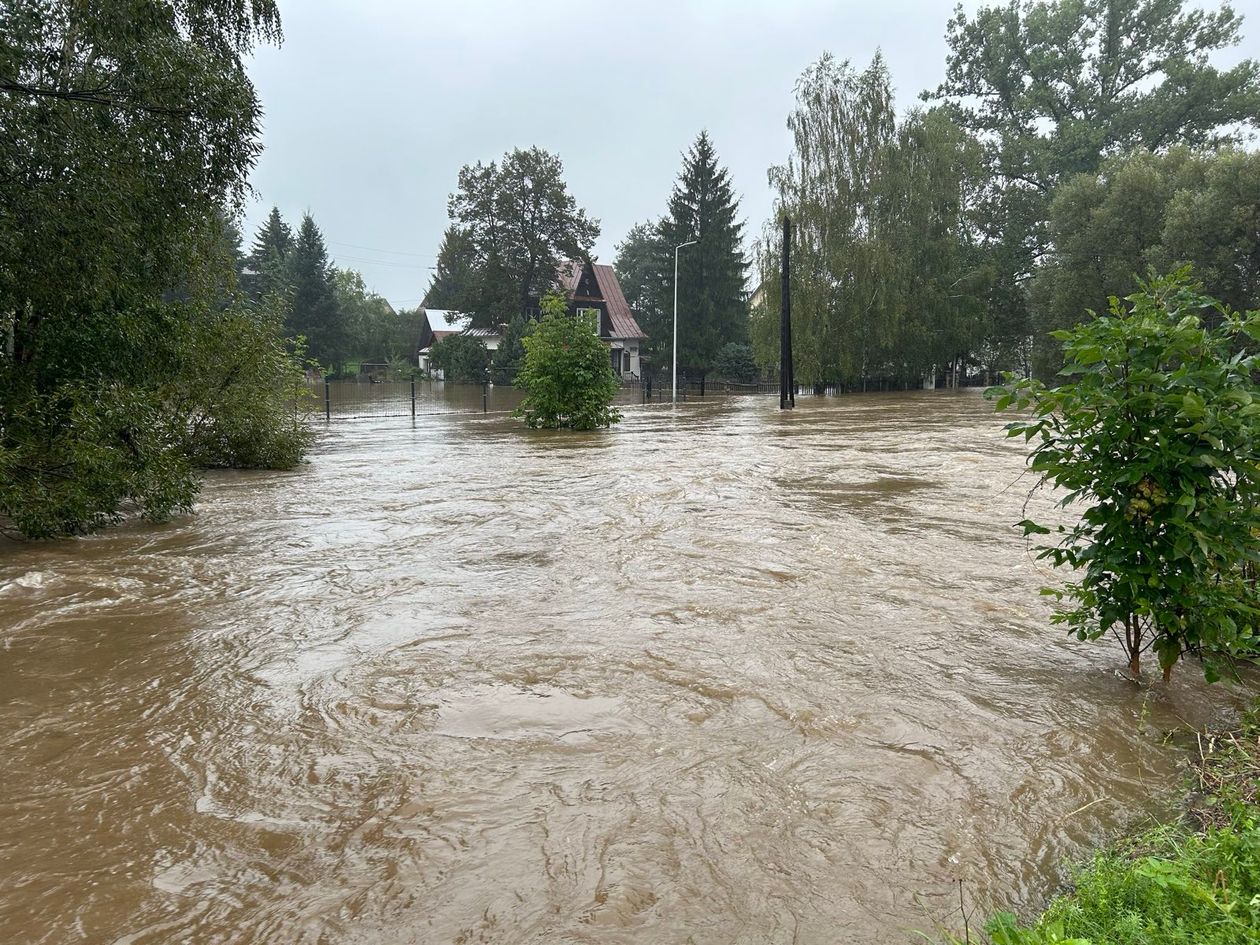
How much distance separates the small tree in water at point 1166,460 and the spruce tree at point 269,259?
58.3 metres

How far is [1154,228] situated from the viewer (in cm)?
3519

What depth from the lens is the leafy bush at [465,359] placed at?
54312 mm

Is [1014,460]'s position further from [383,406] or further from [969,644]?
[383,406]

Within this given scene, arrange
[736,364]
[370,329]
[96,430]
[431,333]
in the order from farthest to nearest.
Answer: [370,329] → [431,333] → [736,364] → [96,430]

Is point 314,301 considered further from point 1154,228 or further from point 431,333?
point 1154,228

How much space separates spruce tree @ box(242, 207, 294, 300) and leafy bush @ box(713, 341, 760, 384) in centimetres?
2950

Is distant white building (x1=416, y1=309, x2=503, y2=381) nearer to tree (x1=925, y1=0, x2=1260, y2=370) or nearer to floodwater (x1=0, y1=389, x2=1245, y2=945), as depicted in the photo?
tree (x1=925, y1=0, x2=1260, y2=370)

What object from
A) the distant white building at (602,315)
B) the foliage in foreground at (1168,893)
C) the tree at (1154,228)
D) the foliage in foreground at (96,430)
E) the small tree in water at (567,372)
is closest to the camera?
the foliage in foreground at (1168,893)

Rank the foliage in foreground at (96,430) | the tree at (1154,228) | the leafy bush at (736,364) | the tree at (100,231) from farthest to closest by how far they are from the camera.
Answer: the leafy bush at (736,364), the tree at (1154,228), the foliage in foreground at (96,430), the tree at (100,231)

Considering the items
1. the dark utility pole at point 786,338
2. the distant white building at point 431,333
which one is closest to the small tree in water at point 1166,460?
the dark utility pole at point 786,338

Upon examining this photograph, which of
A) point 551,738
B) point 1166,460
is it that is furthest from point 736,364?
point 551,738

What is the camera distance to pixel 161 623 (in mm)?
5578

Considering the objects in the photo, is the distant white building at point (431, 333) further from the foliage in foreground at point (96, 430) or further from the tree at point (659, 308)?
the foliage in foreground at point (96, 430)

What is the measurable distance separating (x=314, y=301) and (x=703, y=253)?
28184 mm
